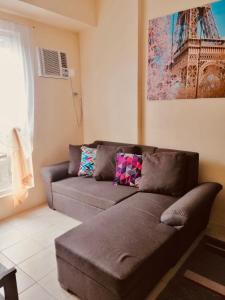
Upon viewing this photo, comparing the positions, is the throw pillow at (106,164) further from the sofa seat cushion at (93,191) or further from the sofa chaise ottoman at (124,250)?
the sofa chaise ottoman at (124,250)

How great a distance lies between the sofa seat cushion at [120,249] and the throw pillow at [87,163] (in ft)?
3.54

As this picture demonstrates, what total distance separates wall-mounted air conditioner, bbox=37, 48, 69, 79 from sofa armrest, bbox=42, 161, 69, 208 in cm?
122

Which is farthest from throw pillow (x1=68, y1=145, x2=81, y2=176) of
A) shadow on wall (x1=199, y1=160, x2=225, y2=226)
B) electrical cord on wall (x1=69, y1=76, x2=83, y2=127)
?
shadow on wall (x1=199, y1=160, x2=225, y2=226)

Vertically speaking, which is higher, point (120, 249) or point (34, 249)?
point (120, 249)

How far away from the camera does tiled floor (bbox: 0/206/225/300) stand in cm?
169

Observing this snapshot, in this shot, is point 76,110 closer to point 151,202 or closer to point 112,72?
point 112,72

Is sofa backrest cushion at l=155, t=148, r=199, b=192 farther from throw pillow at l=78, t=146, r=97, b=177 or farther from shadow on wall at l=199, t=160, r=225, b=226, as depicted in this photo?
throw pillow at l=78, t=146, r=97, b=177

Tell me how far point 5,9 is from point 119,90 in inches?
61.7

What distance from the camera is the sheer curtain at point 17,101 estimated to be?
2.61 meters

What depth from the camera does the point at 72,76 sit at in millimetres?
3363

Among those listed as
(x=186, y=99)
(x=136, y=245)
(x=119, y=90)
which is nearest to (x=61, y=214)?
(x=136, y=245)

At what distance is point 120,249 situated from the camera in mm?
1479

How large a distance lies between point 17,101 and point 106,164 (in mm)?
1303

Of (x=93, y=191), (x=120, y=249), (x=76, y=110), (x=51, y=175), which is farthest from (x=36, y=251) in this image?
(x=76, y=110)
